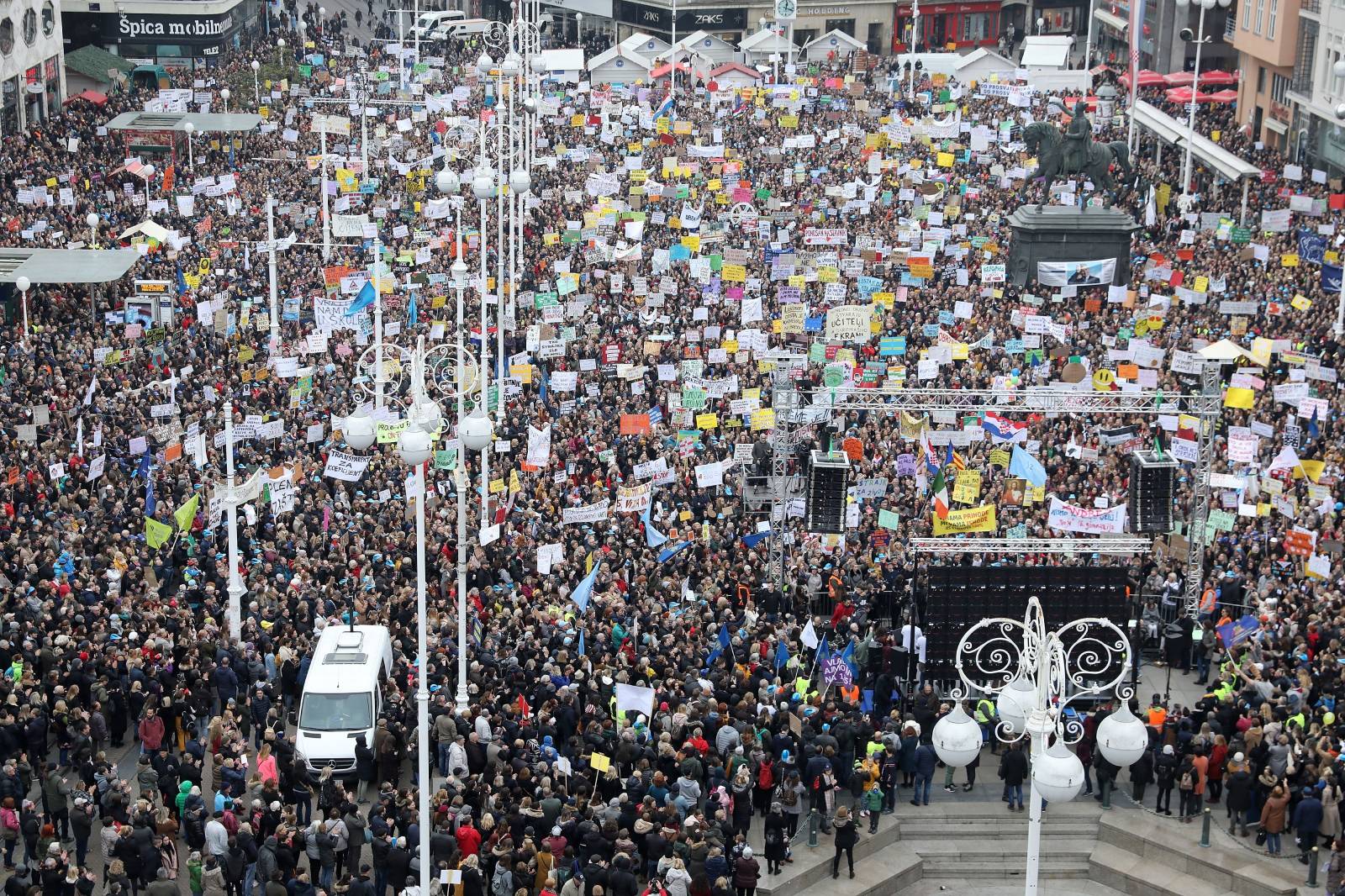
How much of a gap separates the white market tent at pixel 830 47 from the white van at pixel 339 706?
61.4 meters

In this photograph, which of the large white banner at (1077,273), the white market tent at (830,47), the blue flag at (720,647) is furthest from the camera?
the white market tent at (830,47)

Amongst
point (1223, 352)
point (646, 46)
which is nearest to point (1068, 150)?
point (1223, 352)

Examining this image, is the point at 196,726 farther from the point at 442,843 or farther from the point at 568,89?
the point at 568,89

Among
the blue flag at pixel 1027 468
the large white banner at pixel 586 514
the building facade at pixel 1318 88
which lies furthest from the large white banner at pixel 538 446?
the building facade at pixel 1318 88

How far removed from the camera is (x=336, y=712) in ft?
82.7

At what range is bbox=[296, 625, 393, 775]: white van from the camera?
25.0 m

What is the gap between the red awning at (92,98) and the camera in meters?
71.3

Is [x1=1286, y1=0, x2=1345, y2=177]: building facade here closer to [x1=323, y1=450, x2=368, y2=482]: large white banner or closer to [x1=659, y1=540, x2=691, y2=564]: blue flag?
[x1=659, y1=540, x2=691, y2=564]: blue flag

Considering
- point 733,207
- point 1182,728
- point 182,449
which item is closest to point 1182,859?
point 1182,728

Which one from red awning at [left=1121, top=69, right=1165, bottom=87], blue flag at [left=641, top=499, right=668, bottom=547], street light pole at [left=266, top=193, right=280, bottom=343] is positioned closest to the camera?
blue flag at [left=641, top=499, right=668, bottom=547]

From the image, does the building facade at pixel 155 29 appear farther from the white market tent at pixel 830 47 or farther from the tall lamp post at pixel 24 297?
the tall lamp post at pixel 24 297

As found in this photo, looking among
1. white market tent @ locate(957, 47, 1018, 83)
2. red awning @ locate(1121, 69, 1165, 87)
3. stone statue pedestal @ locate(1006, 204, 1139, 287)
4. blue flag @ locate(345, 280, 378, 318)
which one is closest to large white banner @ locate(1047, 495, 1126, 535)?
blue flag @ locate(345, 280, 378, 318)

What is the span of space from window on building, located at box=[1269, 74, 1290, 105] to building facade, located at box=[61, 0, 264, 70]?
42154 mm

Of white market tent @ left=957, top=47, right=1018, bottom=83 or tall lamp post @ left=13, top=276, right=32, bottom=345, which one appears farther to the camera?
white market tent @ left=957, top=47, right=1018, bottom=83
